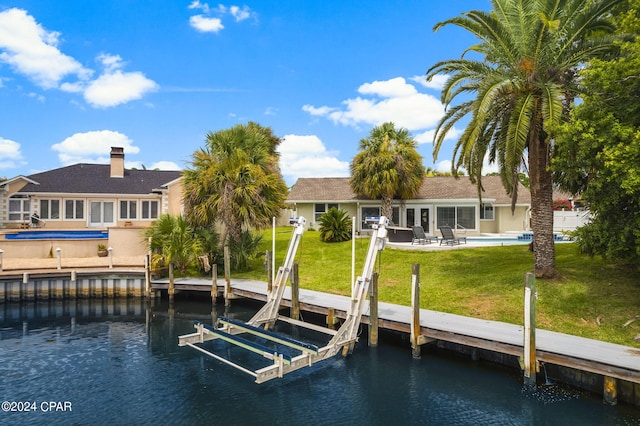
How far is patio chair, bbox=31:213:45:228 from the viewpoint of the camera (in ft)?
102

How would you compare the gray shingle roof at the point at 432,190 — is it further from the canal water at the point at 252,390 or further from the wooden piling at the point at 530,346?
the wooden piling at the point at 530,346

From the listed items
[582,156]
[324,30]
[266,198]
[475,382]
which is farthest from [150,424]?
[324,30]

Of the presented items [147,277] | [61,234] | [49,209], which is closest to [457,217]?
[147,277]

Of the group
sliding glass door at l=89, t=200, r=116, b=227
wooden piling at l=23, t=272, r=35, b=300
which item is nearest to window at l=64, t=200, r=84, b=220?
sliding glass door at l=89, t=200, r=116, b=227

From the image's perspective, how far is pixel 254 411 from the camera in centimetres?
1006

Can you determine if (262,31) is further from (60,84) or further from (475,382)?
(475,382)

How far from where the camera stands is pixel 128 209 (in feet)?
112

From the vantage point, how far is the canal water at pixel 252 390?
9.64 m

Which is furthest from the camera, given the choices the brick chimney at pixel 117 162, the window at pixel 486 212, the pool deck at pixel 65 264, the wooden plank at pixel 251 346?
the brick chimney at pixel 117 162

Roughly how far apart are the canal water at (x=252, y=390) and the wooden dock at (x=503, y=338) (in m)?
0.90

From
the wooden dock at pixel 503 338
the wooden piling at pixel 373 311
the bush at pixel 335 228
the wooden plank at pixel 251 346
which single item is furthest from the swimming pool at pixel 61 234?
the wooden piling at pixel 373 311

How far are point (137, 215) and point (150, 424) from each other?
2768cm

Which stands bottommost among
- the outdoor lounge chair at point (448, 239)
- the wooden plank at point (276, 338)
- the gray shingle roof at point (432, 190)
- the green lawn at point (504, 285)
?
the wooden plank at point (276, 338)

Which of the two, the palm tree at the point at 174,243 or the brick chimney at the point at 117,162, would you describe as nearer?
the palm tree at the point at 174,243
